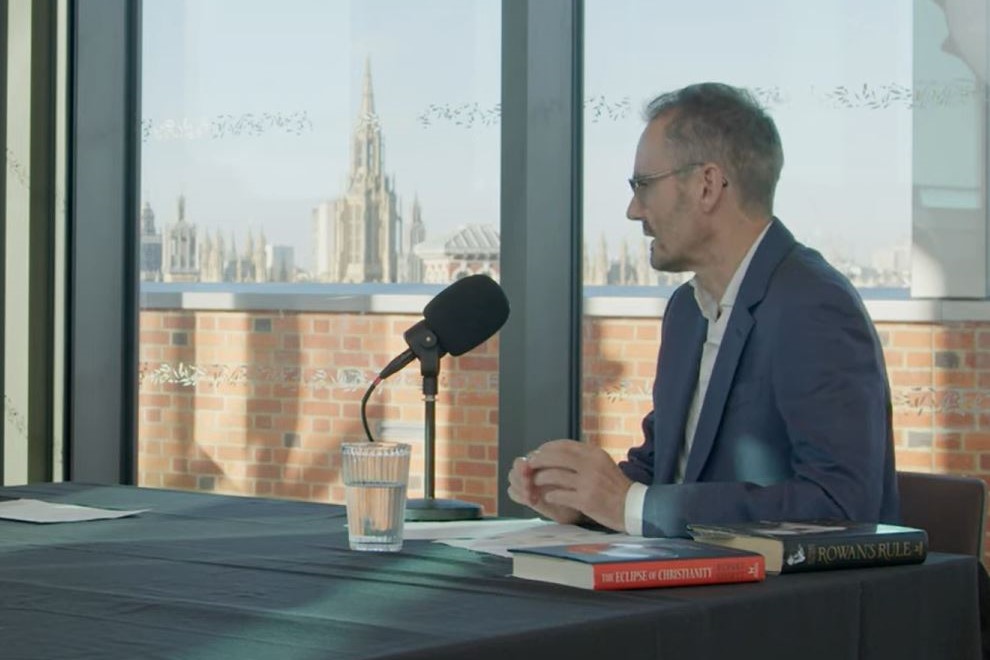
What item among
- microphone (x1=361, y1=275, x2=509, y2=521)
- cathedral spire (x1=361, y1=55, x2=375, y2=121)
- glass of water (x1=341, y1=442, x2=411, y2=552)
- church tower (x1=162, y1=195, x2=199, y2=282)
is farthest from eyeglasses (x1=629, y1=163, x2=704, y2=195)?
church tower (x1=162, y1=195, x2=199, y2=282)

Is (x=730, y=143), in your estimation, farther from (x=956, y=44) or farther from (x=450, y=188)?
(x=450, y=188)

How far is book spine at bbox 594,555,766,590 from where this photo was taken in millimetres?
1675

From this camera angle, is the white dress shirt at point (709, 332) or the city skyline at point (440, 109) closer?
the white dress shirt at point (709, 332)

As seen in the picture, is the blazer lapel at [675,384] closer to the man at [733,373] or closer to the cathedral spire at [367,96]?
the man at [733,373]

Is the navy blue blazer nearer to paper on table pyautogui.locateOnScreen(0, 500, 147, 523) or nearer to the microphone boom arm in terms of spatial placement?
the microphone boom arm

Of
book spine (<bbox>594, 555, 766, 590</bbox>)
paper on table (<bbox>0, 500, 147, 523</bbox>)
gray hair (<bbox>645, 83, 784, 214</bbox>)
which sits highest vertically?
gray hair (<bbox>645, 83, 784, 214</bbox>)

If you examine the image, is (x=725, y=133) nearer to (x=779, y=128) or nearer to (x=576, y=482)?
(x=576, y=482)

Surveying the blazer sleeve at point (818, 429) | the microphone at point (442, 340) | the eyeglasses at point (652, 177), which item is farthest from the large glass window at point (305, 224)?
the blazer sleeve at point (818, 429)

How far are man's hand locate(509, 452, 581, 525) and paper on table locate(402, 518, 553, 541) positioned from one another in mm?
25

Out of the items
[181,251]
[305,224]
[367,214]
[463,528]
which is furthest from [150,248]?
[463,528]

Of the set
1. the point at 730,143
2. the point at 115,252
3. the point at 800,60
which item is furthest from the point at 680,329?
the point at 115,252

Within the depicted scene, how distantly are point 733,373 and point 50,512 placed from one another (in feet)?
3.63

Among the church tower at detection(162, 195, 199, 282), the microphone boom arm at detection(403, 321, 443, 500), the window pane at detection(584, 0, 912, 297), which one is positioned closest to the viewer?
the microphone boom arm at detection(403, 321, 443, 500)

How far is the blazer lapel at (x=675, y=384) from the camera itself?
2.64 metres
